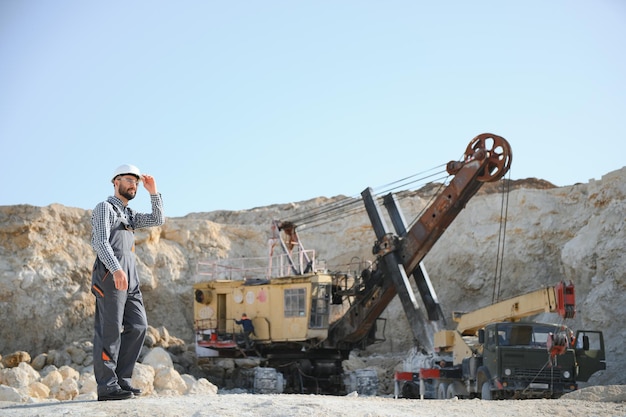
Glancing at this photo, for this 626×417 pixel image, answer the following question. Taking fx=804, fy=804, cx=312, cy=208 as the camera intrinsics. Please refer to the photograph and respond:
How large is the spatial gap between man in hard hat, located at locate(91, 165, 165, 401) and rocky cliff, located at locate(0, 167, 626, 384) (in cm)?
1614

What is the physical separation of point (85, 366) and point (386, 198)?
30.6 feet

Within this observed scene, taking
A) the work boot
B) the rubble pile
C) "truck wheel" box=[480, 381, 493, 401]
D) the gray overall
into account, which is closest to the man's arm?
the gray overall

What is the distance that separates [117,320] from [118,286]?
1.06ft

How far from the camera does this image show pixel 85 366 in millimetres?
21359

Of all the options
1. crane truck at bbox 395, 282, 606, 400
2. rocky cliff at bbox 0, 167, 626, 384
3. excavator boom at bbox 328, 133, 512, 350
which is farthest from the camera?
rocky cliff at bbox 0, 167, 626, 384

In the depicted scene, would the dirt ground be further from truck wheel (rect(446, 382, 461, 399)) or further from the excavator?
the excavator

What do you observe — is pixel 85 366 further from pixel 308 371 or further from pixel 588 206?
pixel 588 206

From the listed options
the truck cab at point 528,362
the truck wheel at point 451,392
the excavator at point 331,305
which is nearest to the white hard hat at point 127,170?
the truck cab at point 528,362

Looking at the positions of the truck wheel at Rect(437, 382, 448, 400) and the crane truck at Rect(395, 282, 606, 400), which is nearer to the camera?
the crane truck at Rect(395, 282, 606, 400)

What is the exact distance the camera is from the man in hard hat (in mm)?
6059

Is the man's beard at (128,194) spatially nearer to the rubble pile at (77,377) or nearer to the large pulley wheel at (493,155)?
the rubble pile at (77,377)

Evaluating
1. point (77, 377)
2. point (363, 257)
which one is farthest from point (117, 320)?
point (363, 257)

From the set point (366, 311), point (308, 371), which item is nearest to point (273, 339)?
point (308, 371)

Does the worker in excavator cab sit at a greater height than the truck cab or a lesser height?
greater
